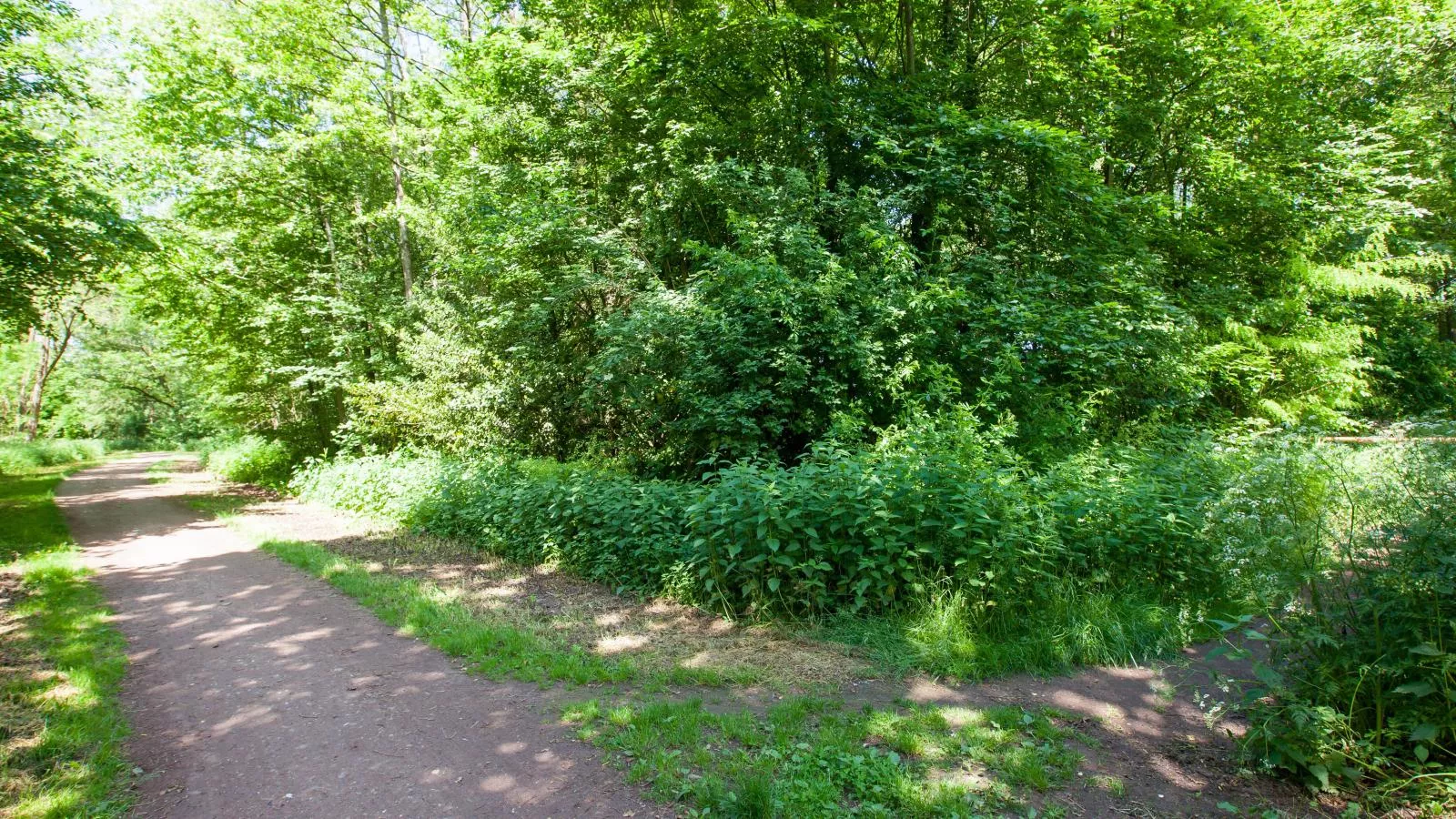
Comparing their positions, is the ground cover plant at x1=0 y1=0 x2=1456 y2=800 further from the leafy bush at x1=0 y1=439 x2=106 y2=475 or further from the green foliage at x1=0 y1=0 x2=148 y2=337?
the leafy bush at x1=0 y1=439 x2=106 y2=475

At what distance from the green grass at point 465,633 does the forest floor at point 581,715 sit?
28 mm

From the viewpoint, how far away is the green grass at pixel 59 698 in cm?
355

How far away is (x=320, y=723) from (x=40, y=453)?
33433mm

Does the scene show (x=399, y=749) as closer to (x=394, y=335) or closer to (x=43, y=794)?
(x=43, y=794)

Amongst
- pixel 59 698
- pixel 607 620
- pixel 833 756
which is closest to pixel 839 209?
pixel 607 620

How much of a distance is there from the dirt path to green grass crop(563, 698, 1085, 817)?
291mm

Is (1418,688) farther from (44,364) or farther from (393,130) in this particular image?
(44,364)

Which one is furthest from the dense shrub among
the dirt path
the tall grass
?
the dirt path

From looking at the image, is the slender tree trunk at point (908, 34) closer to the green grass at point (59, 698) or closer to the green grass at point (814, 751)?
the green grass at point (814, 751)

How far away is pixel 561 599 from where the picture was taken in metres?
7.05

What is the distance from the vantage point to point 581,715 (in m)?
4.44

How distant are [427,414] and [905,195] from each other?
962cm

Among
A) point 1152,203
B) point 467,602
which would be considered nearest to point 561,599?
point 467,602

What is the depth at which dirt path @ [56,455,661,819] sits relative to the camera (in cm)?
357
